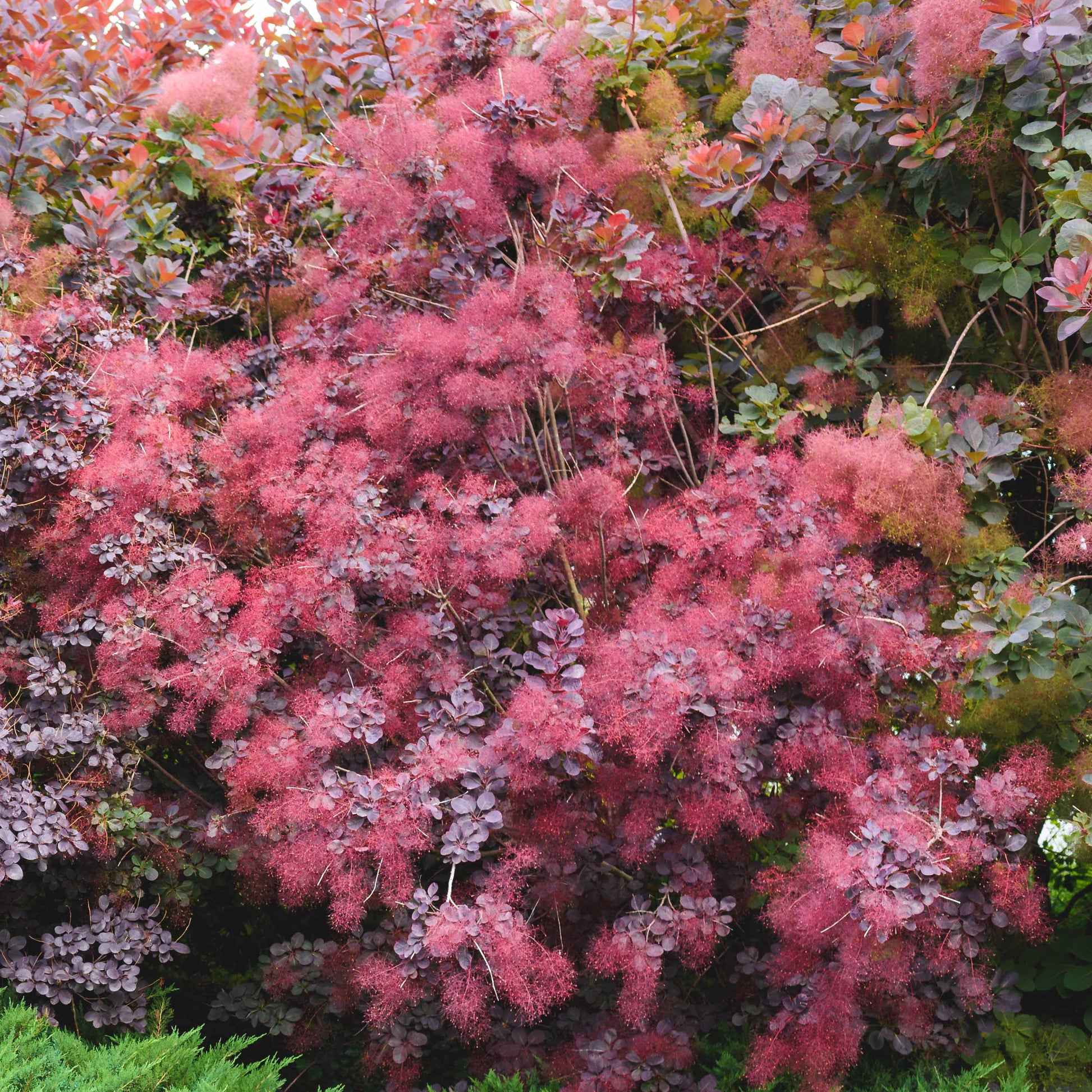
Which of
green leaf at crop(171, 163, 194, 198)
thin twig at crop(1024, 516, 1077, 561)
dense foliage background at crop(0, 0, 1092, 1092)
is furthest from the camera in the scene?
green leaf at crop(171, 163, 194, 198)

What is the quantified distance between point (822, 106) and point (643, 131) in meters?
0.62

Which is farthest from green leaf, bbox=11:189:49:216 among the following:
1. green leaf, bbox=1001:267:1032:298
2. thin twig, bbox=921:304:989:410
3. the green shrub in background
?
green leaf, bbox=1001:267:1032:298

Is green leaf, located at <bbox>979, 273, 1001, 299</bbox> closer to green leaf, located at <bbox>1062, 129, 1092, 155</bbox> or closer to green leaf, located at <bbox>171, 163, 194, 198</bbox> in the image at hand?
green leaf, located at <bbox>1062, 129, 1092, 155</bbox>

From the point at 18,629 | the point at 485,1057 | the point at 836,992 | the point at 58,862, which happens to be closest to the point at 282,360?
the point at 18,629

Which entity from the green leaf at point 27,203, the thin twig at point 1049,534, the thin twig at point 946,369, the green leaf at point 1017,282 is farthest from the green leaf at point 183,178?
the thin twig at point 1049,534

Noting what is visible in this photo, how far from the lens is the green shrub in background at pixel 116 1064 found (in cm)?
265

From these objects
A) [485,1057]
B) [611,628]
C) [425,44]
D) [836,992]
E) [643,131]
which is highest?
[425,44]

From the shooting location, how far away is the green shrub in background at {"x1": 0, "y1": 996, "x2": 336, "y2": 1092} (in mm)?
2652

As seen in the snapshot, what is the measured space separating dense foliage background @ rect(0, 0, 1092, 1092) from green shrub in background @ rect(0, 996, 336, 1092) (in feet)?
0.75

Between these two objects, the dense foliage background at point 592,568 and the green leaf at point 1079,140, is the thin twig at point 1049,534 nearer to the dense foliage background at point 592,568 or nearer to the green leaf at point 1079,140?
the dense foliage background at point 592,568

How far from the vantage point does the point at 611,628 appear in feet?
10.3

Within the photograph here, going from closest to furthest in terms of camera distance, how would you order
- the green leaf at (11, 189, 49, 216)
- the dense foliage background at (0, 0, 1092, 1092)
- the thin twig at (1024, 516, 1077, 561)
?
the dense foliage background at (0, 0, 1092, 1092), the thin twig at (1024, 516, 1077, 561), the green leaf at (11, 189, 49, 216)

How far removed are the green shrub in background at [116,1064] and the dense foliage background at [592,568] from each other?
23 centimetres

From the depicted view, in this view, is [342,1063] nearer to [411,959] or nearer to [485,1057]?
[485,1057]
